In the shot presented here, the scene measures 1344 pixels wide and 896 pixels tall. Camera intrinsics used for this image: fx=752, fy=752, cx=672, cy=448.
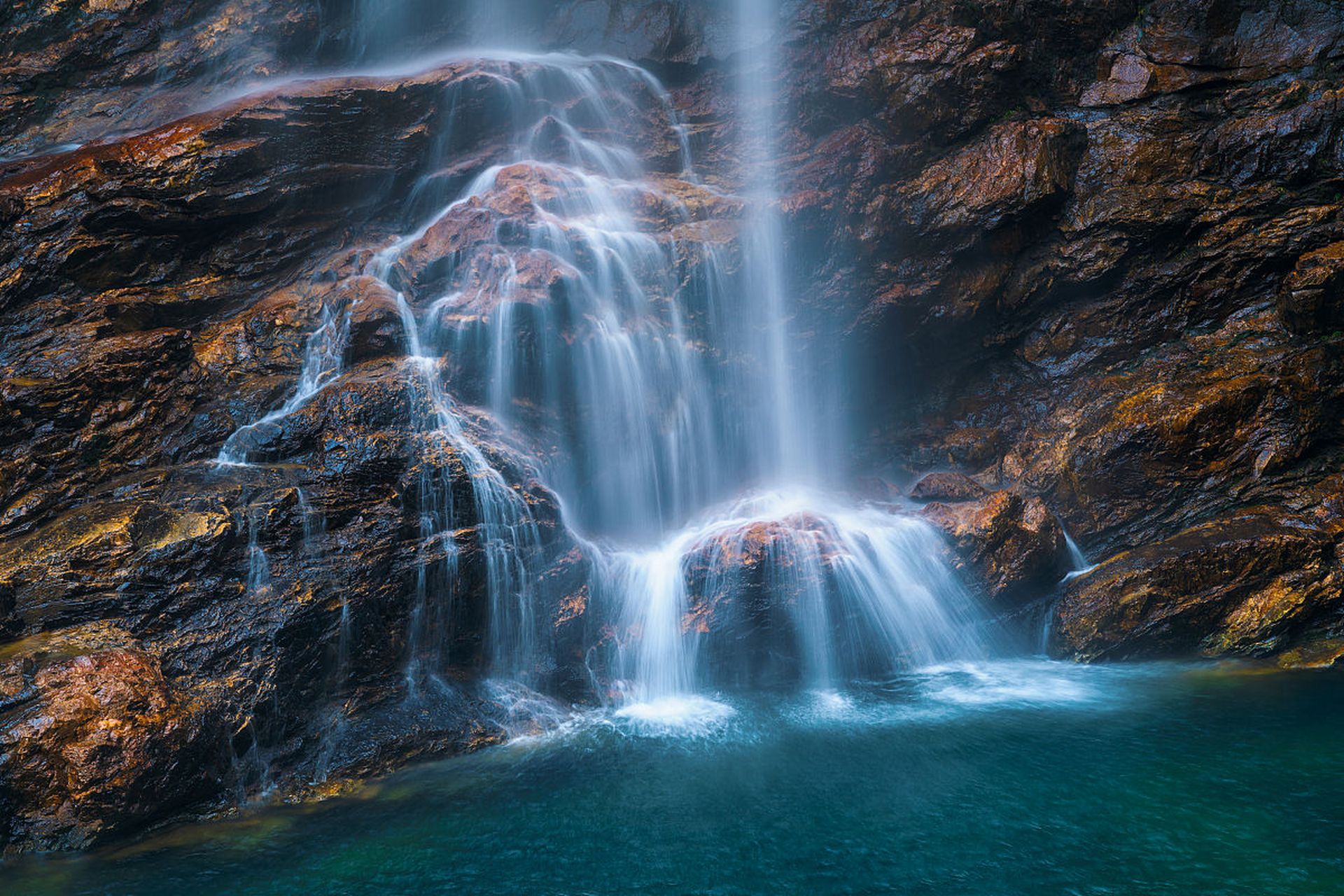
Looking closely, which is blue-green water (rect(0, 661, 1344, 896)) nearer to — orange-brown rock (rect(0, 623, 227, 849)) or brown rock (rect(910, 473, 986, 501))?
orange-brown rock (rect(0, 623, 227, 849))

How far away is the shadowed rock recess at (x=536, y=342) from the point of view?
30.8 ft

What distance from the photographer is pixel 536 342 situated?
13203 mm

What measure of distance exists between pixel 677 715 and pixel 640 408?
572cm

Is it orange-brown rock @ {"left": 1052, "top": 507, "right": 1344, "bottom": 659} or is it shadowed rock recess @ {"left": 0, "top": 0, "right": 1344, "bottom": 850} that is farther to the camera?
orange-brown rock @ {"left": 1052, "top": 507, "right": 1344, "bottom": 659}

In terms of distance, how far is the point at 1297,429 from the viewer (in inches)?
463

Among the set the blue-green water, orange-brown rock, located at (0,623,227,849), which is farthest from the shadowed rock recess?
the blue-green water

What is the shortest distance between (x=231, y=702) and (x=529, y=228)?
9206 mm

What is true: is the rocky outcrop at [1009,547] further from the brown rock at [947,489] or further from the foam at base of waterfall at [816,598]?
the brown rock at [947,489]

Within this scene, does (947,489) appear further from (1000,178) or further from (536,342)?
(536,342)

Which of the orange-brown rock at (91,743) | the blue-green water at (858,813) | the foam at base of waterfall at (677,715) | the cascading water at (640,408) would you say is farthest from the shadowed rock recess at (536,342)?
the blue-green water at (858,813)

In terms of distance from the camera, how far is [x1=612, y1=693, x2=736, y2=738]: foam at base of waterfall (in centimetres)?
1021

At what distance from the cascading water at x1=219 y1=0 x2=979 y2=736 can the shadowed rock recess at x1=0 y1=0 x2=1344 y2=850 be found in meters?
0.14

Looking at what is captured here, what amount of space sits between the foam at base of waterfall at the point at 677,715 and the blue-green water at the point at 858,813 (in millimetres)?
83

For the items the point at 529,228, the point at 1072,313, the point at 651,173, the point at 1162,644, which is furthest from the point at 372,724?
the point at 1072,313
